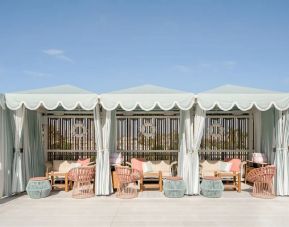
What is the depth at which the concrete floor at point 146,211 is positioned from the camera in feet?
19.3

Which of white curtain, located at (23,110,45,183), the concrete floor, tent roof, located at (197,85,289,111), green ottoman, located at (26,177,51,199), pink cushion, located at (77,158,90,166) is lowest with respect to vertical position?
the concrete floor

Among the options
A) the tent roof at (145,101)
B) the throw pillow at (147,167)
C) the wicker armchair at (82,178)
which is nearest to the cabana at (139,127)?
the tent roof at (145,101)

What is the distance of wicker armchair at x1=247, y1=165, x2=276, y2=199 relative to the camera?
320 inches

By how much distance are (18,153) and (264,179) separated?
21.2ft

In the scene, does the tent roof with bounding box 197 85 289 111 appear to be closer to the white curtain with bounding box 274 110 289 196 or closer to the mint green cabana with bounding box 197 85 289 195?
the mint green cabana with bounding box 197 85 289 195

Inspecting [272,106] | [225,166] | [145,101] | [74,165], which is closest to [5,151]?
[74,165]

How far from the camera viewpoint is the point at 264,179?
26.8 feet

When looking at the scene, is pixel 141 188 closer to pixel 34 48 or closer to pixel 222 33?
pixel 222 33

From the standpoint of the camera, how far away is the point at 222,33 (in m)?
11.4

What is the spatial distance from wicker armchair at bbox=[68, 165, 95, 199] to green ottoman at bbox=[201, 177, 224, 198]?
9.47ft

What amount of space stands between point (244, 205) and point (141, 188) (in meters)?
2.86

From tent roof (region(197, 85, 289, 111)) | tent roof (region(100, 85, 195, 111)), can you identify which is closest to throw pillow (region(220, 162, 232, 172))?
tent roof (region(197, 85, 289, 111))

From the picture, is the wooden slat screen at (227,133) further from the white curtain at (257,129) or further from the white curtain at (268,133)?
the white curtain at (268,133)

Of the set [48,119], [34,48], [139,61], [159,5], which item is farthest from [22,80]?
[159,5]
